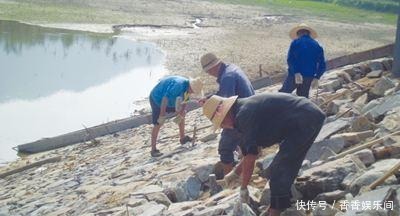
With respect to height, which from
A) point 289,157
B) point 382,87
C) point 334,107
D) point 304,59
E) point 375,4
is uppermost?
point 304,59

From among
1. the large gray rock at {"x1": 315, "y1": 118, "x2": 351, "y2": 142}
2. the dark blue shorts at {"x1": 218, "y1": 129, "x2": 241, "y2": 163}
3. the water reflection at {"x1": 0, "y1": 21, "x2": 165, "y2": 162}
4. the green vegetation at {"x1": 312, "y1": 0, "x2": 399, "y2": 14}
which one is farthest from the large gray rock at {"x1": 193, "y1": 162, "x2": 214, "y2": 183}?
the green vegetation at {"x1": 312, "y1": 0, "x2": 399, "y2": 14}

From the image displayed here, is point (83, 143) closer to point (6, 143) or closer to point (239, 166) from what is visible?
point (6, 143)

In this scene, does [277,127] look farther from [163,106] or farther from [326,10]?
[326,10]

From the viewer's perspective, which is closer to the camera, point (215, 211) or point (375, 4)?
point (215, 211)

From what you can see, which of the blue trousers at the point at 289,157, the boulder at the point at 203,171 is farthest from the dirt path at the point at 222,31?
the blue trousers at the point at 289,157

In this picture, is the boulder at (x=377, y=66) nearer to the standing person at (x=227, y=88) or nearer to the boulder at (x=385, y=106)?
the boulder at (x=385, y=106)

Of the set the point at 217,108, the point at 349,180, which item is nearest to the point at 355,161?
the point at 349,180

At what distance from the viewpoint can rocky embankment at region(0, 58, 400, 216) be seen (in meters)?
5.55

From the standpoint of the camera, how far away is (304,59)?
850 cm

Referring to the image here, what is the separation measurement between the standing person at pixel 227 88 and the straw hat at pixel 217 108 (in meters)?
1.20

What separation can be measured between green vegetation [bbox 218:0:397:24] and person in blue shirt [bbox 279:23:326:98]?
3705 centimetres

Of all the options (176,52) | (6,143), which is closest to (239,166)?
(6,143)

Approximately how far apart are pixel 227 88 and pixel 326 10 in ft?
152

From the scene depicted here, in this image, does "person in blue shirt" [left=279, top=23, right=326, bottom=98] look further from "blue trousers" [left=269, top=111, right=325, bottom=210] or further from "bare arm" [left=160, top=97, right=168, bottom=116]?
"blue trousers" [left=269, top=111, right=325, bottom=210]
